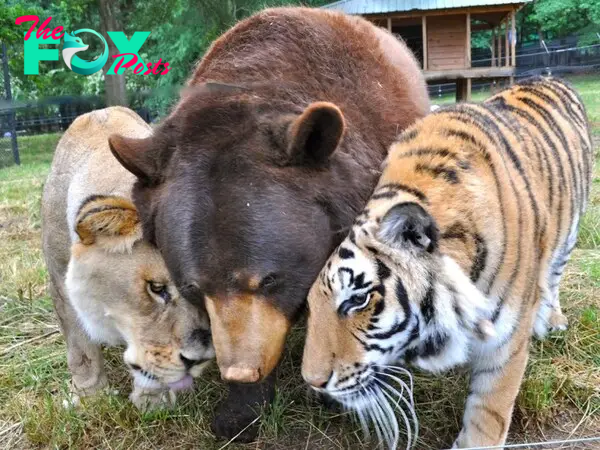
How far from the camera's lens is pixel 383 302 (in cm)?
216

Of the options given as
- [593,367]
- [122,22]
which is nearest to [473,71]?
[122,22]

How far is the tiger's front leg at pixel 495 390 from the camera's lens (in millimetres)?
2506

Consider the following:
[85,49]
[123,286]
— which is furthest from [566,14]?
[123,286]

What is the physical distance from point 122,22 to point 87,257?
62.6 feet

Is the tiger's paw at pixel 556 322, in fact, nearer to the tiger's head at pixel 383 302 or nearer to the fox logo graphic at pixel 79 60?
the tiger's head at pixel 383 302

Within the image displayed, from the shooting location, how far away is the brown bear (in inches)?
86.5

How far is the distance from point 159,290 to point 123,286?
17 cm

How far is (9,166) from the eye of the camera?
54.0 feet

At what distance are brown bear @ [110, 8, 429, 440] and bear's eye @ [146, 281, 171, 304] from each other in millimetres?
218

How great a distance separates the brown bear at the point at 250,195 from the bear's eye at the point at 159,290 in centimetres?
22

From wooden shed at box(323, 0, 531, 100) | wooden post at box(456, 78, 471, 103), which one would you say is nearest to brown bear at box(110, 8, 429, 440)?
wooden shed at box(323, 0, 531, 100)

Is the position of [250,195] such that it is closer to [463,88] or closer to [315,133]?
[315,133]

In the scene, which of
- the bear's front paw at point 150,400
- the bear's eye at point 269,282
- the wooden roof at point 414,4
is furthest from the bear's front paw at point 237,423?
the wooden roof at point 414,4

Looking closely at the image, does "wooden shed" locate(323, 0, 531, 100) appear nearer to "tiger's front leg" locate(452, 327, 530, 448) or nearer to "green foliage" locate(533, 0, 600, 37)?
"tiger's front leg" locate(452, 327, 530, 448)
